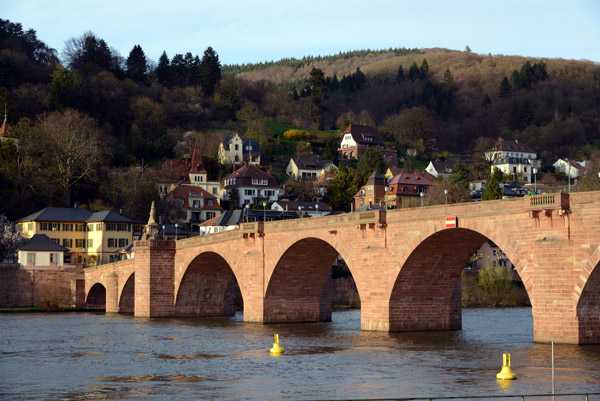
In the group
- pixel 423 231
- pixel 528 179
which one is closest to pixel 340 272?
pixel 423 231

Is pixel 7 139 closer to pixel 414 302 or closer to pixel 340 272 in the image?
pixel 340 272

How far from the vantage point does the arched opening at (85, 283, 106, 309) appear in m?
103

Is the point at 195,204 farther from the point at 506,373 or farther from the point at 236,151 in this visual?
the point at 506,373

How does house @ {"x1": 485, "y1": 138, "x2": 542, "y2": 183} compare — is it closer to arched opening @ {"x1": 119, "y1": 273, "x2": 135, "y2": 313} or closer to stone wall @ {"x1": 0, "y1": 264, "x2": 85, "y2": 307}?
stone wall @ {"x1": 0, "y1": 264, "x2": 85, "y2": 307}

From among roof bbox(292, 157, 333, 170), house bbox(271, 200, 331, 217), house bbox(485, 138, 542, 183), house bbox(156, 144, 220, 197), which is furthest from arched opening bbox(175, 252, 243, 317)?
house bbox(485, 138, 542, 183)

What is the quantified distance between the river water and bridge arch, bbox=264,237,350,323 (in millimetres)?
2159

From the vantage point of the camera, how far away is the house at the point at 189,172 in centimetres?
15425

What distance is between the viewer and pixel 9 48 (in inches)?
6767

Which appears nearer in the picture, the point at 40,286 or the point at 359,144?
the point at 40,286

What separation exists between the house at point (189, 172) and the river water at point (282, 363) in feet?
285

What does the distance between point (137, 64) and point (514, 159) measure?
258 feet

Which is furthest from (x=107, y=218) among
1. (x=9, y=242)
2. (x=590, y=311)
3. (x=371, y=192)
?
(x=590, y=311)

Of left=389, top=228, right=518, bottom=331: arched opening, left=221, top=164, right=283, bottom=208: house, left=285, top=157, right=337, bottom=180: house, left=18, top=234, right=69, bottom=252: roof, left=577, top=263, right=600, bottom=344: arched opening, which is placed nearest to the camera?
left=577, top=263, right=600, bottom=344: arched opening

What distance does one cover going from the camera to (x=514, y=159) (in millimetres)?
186000
